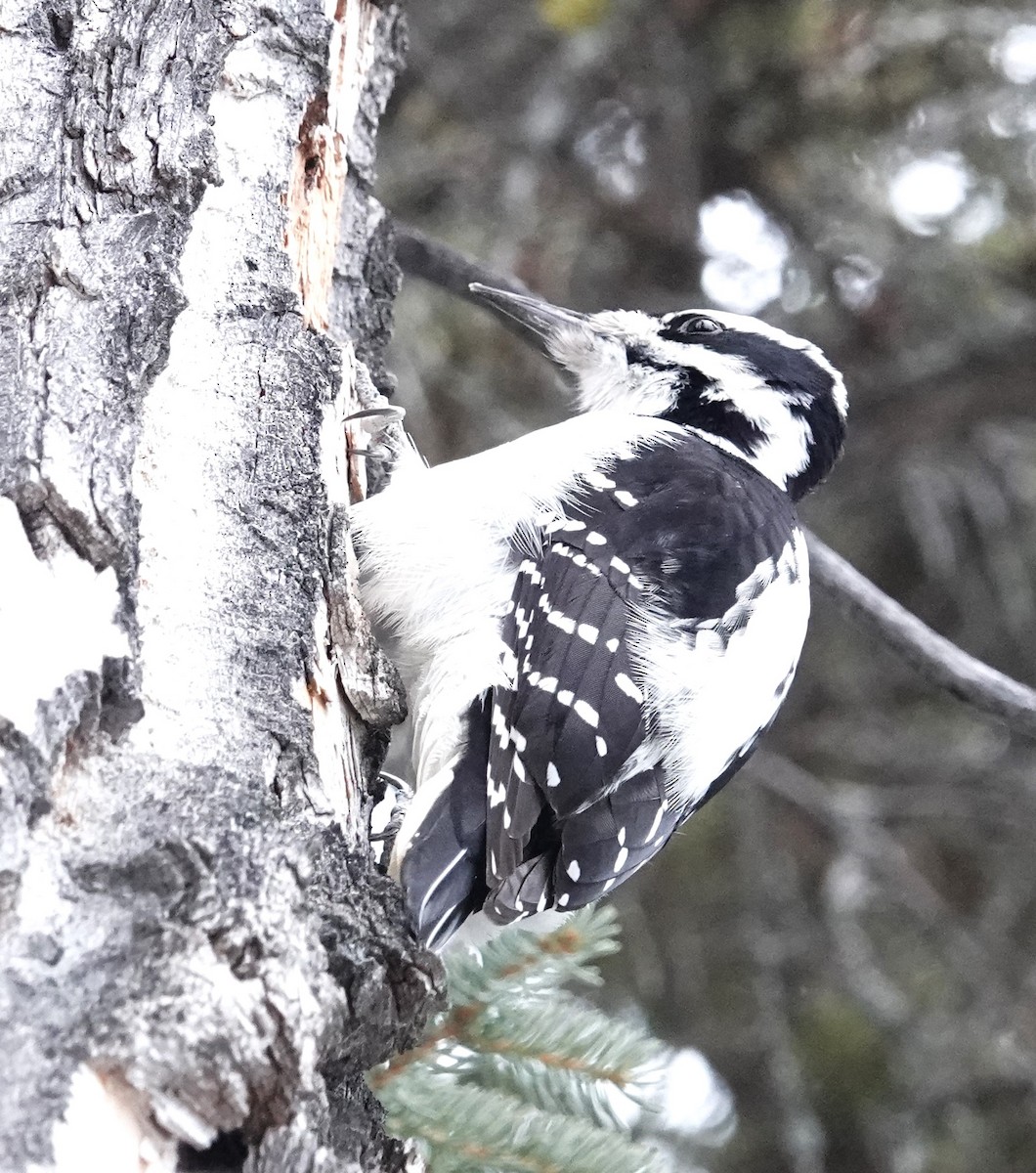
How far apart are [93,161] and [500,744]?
88cm

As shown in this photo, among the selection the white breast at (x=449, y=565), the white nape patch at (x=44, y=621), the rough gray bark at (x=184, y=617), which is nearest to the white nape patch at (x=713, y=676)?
the white breast at (x=449, y=565)

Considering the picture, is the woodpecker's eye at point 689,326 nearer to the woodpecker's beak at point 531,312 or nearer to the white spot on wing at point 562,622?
the woodpecker's beak at point 531,312

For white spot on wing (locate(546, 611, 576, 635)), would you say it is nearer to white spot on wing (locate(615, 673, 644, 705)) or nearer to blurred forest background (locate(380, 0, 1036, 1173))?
white spot on wing (locate(615, 673, 644, 705))

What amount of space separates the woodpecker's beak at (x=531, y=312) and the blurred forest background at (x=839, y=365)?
846 mm

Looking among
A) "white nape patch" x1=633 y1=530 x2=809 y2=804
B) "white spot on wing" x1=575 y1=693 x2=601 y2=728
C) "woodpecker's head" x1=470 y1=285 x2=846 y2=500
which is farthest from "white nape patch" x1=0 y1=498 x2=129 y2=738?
"woodpecker's head" x1=470 y1=285 x2=846 y2=500

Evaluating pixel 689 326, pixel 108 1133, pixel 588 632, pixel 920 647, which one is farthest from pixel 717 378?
pixel 108 1133

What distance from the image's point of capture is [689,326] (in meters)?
2.89

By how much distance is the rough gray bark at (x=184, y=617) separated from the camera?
3.69 ft

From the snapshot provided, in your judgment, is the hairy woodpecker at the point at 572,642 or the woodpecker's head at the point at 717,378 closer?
the hairy woodpecker at the point at 572,642

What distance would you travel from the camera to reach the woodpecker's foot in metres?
1.96

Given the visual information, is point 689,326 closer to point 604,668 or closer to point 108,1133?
point 604,668

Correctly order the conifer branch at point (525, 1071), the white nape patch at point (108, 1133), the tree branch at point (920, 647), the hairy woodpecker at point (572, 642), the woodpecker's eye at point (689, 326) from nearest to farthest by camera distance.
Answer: the white nape patch at point (108, 1133)
the conifer branch at point (525, 1071)
the hairy woodpecker at point (572, 642)
the tree branch at point (920, 647)
the woodpecker's eye at point (689, 326)

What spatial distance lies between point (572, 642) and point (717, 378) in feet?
3.42

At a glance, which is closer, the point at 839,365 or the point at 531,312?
the point at 531,312
